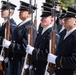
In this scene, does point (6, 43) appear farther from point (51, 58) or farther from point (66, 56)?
point (66, 56)

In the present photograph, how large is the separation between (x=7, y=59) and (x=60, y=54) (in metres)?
1.95

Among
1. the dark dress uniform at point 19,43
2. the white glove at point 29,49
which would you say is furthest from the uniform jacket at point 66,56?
the dark dress uniform at point 19,43

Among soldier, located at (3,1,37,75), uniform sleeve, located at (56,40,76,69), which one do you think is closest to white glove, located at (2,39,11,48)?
soldier, located at (3,1,37,75)

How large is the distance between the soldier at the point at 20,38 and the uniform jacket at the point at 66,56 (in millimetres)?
1198

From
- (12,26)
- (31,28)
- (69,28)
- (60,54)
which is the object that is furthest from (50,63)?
(12,26)

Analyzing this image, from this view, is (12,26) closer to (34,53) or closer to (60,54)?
(34,53)

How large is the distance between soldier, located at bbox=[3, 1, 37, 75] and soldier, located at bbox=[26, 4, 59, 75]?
0.48 m

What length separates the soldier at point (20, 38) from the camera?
18.2 ft

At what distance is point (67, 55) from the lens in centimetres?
430

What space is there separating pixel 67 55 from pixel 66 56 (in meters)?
0.02

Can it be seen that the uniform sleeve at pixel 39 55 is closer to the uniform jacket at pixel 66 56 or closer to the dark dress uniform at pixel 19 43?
the uniform jacket at pixel 66 56

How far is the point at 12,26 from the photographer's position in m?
6.30

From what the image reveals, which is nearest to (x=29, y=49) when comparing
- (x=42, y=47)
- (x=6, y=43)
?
(x=42, y=47)

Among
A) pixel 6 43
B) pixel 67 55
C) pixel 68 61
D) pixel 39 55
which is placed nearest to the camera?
pixel 68 61
